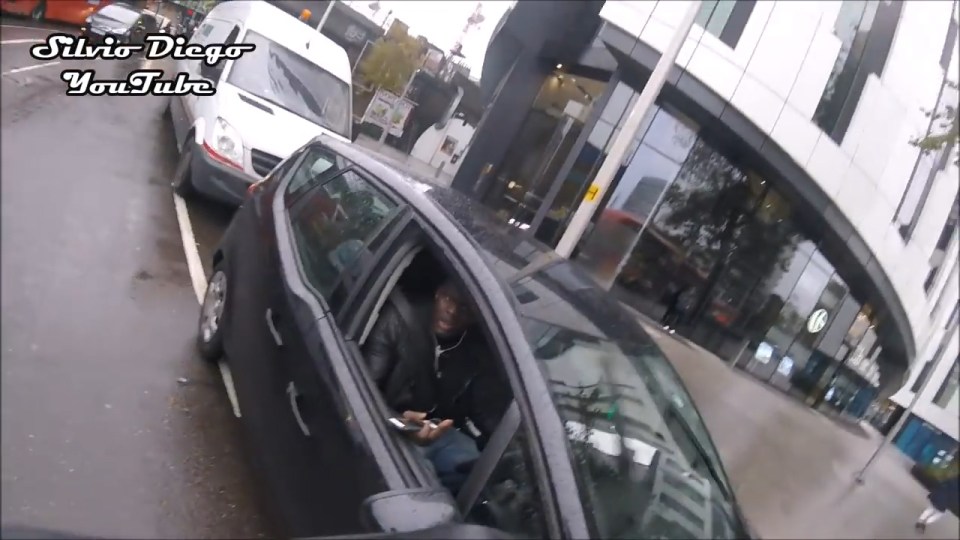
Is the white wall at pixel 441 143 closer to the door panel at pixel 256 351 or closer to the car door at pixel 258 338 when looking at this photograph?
the car door at pixel 258 338

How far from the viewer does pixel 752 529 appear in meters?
2.35

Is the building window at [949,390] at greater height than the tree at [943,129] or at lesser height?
lesser

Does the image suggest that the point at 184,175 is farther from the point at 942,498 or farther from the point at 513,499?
the point at 942,498

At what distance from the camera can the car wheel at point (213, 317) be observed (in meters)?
3.27

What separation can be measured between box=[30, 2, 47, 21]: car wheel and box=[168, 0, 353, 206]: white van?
0.71ft

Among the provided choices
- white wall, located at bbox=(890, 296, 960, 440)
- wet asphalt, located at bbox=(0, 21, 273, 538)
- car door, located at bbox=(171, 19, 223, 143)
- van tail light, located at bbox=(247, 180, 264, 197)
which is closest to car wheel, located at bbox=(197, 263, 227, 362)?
van tail light, located at bbox=(247, 180, 264, 197)

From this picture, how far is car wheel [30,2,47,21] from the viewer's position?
1.13m

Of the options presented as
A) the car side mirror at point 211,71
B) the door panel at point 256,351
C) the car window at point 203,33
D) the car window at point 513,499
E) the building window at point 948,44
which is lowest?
the door panel at point 256,351

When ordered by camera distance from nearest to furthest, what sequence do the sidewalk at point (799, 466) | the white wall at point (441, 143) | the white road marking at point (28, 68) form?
the white road marking at point (28, 68) < the sidewalk at point (799, 466) < the white wall at point (441, 143)

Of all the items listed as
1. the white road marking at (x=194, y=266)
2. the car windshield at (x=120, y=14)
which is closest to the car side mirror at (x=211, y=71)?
the car windshield at (x=120, y=14)

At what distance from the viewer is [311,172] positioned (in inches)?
131

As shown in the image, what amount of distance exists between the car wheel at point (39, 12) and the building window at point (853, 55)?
11.0 feet

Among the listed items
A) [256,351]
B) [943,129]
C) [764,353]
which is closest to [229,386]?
[256,351]

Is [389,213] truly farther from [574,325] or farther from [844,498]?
[844,498]
